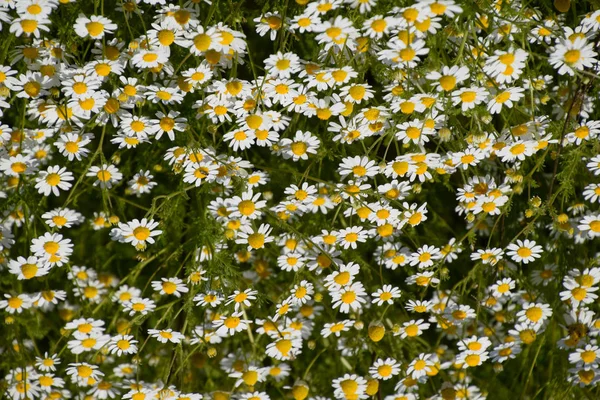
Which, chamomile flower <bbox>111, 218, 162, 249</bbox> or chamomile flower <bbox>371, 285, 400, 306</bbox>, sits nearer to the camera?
chamomile flower <bbox>111, 218, 162, 249</bbox>

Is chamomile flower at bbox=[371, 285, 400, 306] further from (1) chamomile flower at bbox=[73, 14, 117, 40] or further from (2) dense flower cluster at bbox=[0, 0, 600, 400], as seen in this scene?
(1) chamomile flower at bbox=[73, 14, 117, 40]

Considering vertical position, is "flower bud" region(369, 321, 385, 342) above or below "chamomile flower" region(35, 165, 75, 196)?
below

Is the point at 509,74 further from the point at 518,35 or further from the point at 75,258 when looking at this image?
the point at 75,258

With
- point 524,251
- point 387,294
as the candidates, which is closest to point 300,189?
point 387,294

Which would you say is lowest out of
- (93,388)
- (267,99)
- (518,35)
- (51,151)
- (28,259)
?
(93,388)

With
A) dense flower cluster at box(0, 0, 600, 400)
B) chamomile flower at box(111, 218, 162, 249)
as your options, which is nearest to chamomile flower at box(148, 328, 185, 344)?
dense flower cluster at box(0, 0, 600, 400)

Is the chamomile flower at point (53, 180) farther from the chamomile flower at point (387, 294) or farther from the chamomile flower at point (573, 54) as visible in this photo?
the chamomile flower at point (573, 54)

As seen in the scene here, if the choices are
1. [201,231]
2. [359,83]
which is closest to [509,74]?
[359,83]

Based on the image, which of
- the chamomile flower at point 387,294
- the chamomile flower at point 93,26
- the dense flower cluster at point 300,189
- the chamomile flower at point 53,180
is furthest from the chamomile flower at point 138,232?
the chamomile flower at point 387,294
